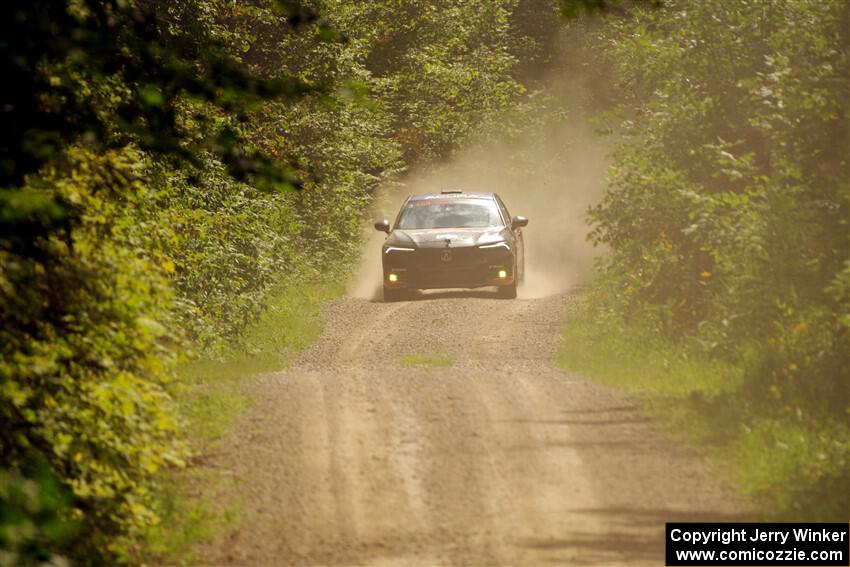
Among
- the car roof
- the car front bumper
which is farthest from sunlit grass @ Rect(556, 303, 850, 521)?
the car roof

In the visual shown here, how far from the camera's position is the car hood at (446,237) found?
23.2 meters

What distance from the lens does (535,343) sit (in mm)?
19062

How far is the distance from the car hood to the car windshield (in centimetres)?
32

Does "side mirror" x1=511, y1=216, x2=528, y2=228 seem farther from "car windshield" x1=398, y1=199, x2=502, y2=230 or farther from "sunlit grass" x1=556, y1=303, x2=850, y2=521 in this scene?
"sunlit grass" x1=556, y1=303, x2=850, y2=521

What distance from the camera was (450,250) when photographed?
76.0 feet

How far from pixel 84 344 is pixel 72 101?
2171 millimetres

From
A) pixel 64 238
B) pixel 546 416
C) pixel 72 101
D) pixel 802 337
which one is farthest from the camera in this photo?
pixel 802 337

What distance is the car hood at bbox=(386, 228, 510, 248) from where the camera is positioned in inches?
914

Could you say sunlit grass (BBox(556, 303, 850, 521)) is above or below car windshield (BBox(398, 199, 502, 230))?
below

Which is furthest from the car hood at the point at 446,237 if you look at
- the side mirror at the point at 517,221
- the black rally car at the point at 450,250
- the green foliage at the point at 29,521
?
the green foliage at the point at 29,521

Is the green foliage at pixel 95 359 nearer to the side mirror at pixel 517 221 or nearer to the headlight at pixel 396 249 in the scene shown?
the headlight at pixel 396 249

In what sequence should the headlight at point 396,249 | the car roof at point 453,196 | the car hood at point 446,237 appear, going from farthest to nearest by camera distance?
the car roof at point 453,196 → the headlight at point 396,249 → the car hood at point 446,237

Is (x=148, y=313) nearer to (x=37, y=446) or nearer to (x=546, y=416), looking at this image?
(x=37, y=446)

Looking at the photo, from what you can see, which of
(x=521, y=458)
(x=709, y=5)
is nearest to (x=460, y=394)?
(x=521, y=458)
